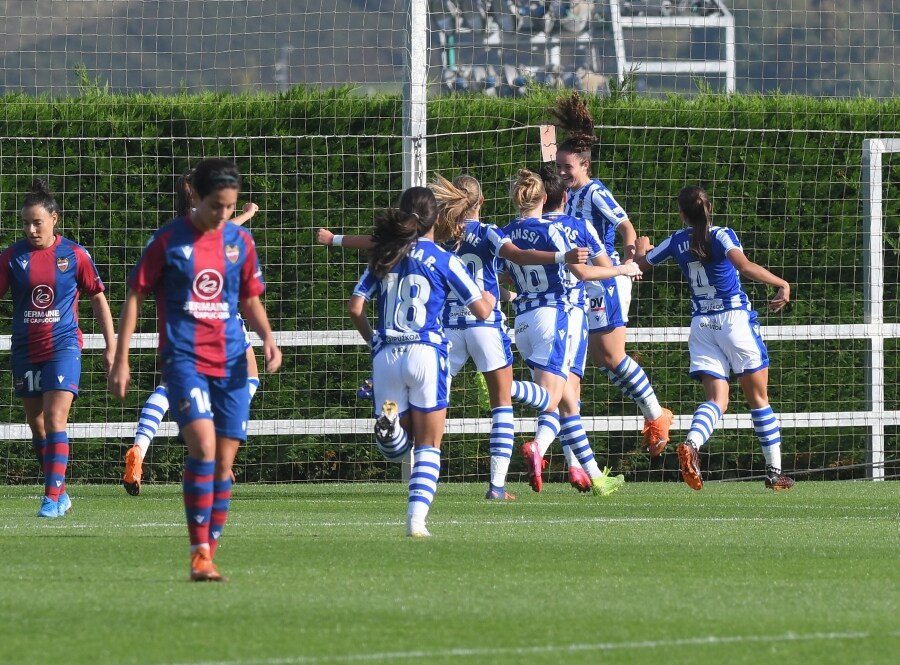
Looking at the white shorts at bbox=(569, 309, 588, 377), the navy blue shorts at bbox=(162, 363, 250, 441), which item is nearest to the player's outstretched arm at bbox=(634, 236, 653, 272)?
the white shorts at bbox=(569, 309, 588, 377)

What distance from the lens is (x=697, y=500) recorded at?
1142cm

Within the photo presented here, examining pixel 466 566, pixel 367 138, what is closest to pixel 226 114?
pixel 367 138

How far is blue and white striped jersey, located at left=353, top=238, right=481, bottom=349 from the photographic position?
8266 mm

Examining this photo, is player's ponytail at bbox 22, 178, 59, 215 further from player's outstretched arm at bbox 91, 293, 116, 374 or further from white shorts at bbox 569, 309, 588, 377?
white shorts at bbox 569, 309, 588, 377

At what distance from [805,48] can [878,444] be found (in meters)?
4.04

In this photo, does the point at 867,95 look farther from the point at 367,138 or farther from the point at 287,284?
the point at 287,284

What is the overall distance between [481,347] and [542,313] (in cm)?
59

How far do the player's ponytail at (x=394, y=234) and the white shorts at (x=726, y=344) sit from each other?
435 cm

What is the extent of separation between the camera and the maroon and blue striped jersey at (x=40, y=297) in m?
10.1

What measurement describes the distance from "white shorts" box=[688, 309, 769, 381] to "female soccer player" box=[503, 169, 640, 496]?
4.18 feet

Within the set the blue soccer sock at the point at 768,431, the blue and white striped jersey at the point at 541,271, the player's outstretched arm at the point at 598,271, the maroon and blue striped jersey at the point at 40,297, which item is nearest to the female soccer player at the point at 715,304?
the blue soccer sock at the point at 768,431

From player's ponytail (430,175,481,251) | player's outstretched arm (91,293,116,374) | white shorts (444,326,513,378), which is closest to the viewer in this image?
player's outstretched arm (91,293,116,374)

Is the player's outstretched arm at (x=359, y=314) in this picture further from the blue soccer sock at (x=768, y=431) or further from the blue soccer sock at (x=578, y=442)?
the blue soccer sock at (x=768, y=431)

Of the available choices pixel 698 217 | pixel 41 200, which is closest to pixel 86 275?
pixel 41 200
